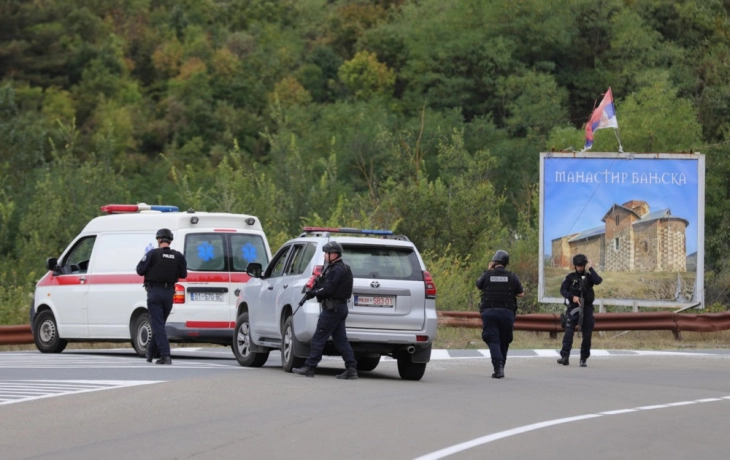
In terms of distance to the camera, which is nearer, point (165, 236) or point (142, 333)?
point (165, 236)

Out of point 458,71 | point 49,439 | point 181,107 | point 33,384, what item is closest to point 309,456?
point 49,439

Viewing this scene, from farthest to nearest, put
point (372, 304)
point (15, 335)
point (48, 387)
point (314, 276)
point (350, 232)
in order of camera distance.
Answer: point (15, 335) → point (350, 232) → point (372, 304) → point (314, 276) → point (48, 387)

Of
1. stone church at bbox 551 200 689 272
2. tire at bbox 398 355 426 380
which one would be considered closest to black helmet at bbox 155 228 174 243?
tire at bbox 398 355 426 380

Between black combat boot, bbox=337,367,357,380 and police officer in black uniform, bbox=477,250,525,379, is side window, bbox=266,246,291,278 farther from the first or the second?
police officer in black uniform, bbox=477,250,525,379

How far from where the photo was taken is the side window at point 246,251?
22062 mm

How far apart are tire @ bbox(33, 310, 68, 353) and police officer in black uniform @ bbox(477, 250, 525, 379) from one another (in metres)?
7.95

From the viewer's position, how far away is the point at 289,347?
18359 millimetres

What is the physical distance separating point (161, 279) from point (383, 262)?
11.3 ft

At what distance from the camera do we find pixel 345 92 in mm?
104062

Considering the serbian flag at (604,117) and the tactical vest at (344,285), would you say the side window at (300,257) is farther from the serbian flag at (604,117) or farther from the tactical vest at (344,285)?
the serbian flag at (604,117)

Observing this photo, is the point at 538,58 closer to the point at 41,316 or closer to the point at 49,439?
the point at 41,316

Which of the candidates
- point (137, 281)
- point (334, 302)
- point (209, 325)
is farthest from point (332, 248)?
point (137, 281)

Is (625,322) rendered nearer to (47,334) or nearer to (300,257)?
(47,334)

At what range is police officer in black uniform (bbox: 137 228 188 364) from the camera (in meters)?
19.7
